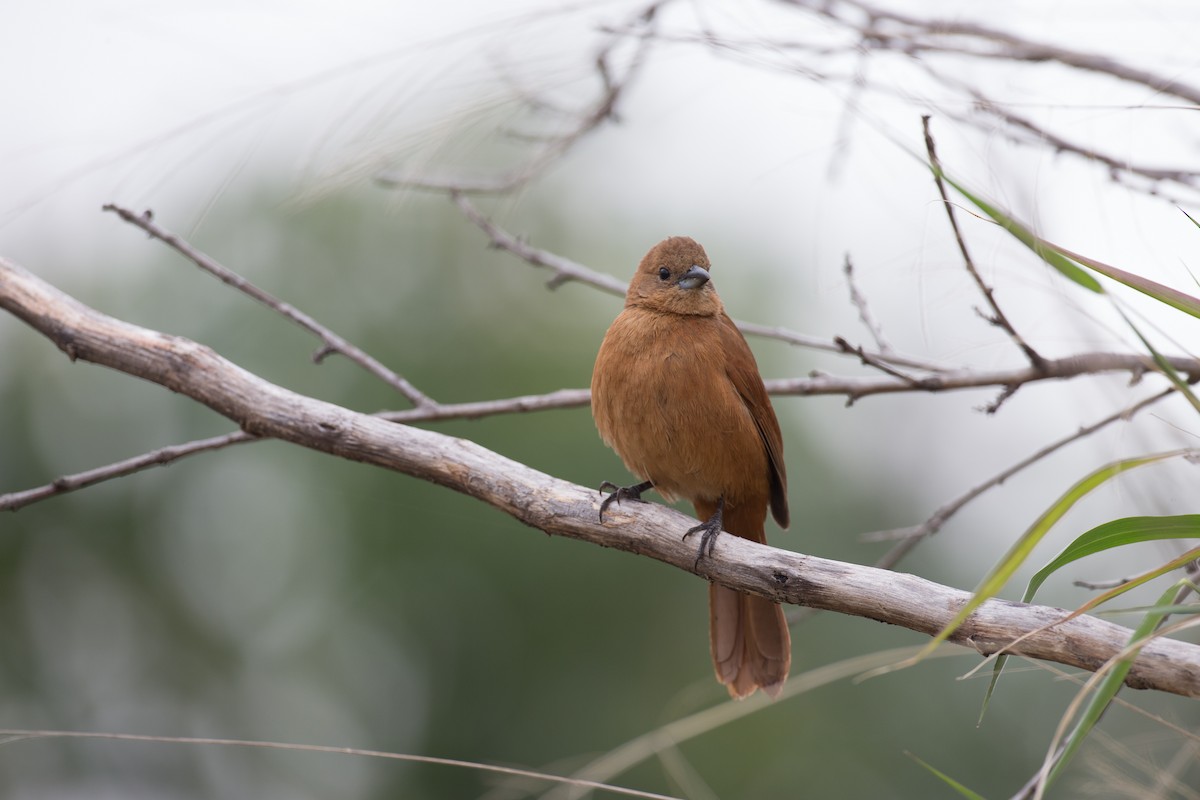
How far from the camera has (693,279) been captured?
364 cm

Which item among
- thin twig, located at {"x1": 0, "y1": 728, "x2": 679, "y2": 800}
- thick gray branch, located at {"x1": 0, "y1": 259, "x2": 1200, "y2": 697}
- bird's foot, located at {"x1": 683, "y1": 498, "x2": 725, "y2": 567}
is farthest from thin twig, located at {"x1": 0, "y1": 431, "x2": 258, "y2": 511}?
bird's foot, located at {"x1": 683, "y1": 498, "x2": 725, "y2": 567}

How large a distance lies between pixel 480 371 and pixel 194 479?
2057 mm

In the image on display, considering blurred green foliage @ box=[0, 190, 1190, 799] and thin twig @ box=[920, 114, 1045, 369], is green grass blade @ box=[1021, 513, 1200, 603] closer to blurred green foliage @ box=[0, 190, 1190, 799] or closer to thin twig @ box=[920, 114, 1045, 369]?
thin twig @ box=[920, 114, 1045, 369]

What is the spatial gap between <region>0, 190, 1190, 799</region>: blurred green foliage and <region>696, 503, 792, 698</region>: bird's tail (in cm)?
295

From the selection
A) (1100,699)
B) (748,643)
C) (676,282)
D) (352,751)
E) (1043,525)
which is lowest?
(748,643)

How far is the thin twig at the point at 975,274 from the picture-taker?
179 cm

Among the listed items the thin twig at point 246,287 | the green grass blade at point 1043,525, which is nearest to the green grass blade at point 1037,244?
the green grass blade at point 1043,525

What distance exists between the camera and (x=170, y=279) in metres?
6.97

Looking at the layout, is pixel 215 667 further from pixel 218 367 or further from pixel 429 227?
pixel 218 367

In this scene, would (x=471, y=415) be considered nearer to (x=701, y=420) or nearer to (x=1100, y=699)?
(x=701, y=420)

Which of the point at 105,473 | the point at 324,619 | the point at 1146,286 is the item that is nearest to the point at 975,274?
the point at 1146,286

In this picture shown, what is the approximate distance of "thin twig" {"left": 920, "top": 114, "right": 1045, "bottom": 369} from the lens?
1788mm

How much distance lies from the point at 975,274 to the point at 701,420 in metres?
1.23

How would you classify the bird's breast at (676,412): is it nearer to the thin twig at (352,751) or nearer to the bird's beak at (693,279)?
the bird's beak at (693,279)
